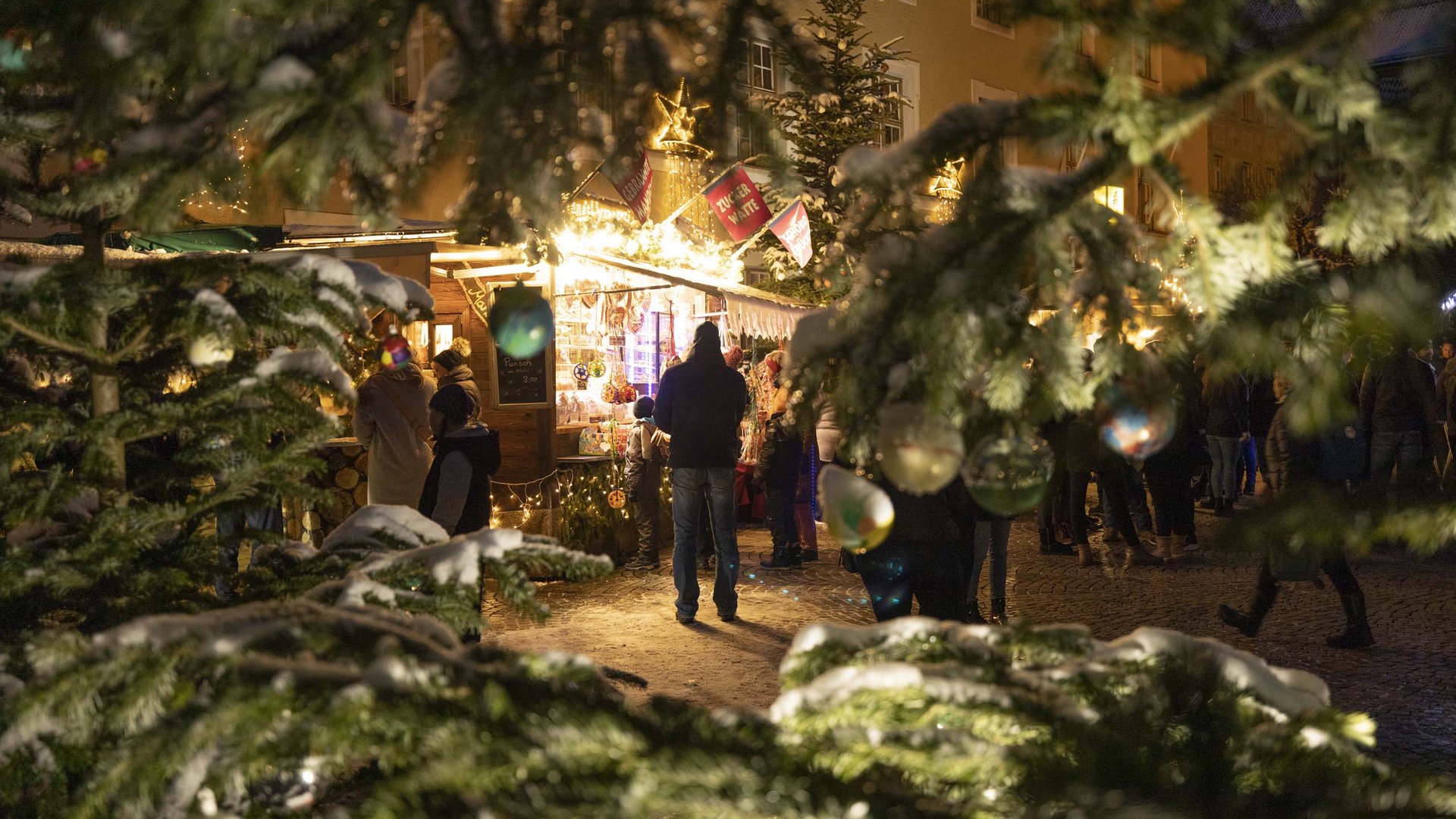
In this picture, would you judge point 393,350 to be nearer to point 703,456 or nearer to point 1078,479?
point 703,456

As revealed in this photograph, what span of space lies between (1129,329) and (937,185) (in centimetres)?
1264

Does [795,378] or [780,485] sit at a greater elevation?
[795,378]

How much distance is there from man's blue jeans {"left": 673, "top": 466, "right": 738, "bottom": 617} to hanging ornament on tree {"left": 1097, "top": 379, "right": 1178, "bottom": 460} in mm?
5815

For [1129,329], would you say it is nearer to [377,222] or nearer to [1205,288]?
[1205,288]

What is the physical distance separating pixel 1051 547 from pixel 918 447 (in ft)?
32.0

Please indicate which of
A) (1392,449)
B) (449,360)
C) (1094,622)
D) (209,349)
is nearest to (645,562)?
(449,360)

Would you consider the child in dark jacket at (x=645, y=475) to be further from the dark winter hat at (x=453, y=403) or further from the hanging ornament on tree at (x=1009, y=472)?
the hanging ornament on tree at (x=1009, y=472)

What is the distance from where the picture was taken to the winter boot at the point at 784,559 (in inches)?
419

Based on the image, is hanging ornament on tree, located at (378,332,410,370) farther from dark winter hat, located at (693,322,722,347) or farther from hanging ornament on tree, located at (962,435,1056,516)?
hanging ornament on tree, located at (962,435,1056,516)

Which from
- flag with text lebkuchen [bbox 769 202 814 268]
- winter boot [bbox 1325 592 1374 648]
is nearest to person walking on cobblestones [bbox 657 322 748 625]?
flag with text lebkuchen [bbox 769 202 814 268]

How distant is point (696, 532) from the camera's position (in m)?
8.24

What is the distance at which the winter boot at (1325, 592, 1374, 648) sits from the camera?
706 centimetres

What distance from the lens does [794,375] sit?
213 centimetres

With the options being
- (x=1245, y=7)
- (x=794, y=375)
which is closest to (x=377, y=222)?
(x=794, y=375)
